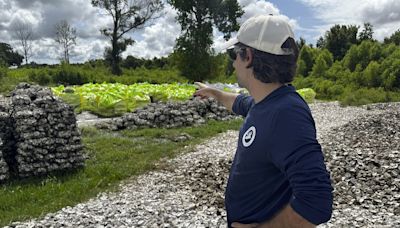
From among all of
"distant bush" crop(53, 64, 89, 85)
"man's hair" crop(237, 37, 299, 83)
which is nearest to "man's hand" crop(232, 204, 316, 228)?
"man's hair" crop(237, 37, 299, 83)

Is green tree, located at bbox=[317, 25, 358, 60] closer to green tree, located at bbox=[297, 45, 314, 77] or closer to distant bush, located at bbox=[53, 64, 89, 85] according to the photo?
green tree, located at bbox=[297, 45, 314, 77]

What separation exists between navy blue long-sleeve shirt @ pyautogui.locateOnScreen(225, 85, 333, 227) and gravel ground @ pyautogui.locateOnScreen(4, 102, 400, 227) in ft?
12.1

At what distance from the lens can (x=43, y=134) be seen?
8.45 meters

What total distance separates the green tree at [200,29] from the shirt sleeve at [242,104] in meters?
27.5

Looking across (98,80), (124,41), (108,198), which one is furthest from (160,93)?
(124,41)

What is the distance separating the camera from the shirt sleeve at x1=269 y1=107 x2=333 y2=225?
1.67 metres

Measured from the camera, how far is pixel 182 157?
32.5 feet

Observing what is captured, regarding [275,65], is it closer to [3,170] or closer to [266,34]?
[266,34]

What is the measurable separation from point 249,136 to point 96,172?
23.1 feet

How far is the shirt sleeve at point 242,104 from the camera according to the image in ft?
9.28

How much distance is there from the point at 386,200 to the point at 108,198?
4660 mm

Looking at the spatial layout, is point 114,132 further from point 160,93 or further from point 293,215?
point 293,215

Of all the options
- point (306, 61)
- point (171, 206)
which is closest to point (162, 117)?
point (171, 206)

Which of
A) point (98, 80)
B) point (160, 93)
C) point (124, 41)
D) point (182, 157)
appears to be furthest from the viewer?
point (124, 41)
